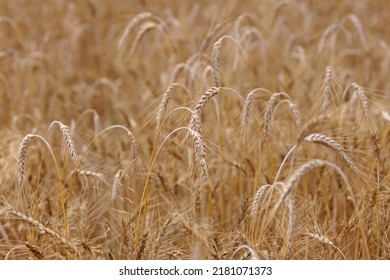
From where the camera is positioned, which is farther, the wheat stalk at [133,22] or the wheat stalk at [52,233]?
the wheat stalk at [133,22]

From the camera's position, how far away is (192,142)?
2.32 m

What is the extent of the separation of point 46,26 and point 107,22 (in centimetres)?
78

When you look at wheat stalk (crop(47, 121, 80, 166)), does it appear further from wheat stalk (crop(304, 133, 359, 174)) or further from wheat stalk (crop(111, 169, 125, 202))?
wheat stalk (crop(304, 133, 359, 174))

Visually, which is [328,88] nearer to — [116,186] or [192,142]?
[192,142]

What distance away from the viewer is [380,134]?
3.24 m

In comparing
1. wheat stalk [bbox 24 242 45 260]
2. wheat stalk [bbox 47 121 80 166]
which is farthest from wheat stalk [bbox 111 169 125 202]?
wheat stalk [bbox 24 242 45 260]

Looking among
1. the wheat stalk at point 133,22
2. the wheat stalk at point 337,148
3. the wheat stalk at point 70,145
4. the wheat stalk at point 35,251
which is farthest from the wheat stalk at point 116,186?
the wheat stalk at point 133,22

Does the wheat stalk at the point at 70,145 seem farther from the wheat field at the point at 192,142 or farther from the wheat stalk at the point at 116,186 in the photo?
the wheat stalk at the point at 116,186

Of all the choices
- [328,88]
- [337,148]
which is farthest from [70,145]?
[328,88]

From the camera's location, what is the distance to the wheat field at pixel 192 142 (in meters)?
2.41

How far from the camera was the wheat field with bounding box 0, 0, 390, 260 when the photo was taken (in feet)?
7.92
